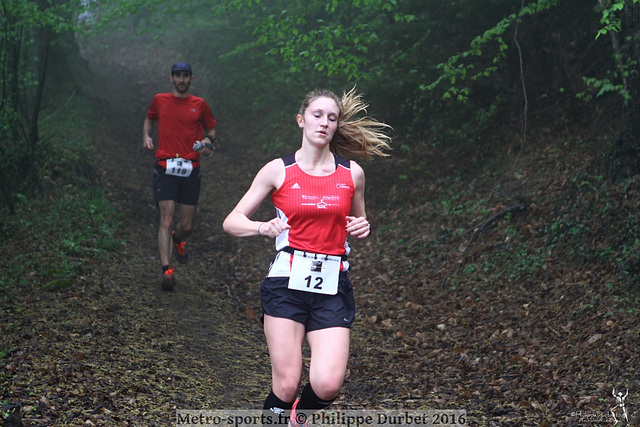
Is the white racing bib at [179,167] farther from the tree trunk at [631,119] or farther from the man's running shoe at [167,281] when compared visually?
the tree trunk at [631,119]

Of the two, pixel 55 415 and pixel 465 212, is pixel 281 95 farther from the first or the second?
pixel 55 415

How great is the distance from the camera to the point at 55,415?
431 centimetres

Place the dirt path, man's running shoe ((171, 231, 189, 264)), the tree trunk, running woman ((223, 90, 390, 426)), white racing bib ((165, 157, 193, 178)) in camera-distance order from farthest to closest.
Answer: man's running shoe ((171, 231, 189, 264)) < white racing bib ((165, 157, 193, 178)) < the tree trunk < the dirt path < running woman ((223, 90, 390, 426))

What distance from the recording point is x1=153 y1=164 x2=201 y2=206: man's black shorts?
764cm

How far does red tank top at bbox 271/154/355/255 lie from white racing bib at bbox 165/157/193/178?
3918mm

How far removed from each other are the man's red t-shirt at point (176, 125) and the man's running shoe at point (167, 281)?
136 cm

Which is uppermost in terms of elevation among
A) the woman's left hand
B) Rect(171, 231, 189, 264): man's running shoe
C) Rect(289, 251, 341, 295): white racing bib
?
Rect(171, 231, 189, 264): man's running shoe

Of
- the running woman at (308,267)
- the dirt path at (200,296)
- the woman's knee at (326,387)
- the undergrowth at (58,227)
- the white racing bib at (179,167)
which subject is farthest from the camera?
the white racing bib at (179,167)

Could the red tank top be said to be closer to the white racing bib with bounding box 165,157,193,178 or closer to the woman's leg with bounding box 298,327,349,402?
the woman's leg with bounding box 298,327,349,402

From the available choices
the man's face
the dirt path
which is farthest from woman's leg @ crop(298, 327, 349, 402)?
the man's face

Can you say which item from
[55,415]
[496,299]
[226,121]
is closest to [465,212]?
[496,299]

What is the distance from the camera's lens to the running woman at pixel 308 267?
3.78 metres

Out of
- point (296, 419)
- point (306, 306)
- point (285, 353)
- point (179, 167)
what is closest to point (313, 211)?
point (306, 306)

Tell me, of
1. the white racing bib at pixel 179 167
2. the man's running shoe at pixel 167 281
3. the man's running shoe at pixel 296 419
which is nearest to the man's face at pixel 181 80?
the white racing bib at pixel 179 167
